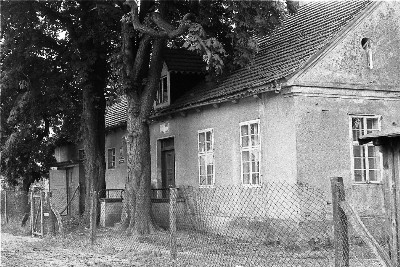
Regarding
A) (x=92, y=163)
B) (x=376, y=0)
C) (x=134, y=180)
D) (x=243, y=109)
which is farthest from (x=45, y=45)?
(x=376, y=0)

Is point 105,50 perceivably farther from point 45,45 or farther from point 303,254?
point 303,254

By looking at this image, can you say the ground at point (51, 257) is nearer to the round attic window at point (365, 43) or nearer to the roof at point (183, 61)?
the roof at point (183, 61)

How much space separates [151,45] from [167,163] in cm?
509

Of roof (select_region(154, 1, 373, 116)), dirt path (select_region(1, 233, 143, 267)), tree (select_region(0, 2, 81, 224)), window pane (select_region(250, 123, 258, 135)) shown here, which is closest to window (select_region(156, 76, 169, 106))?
roof (select_region(154, 1, 373, 116))

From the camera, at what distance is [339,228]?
8.49m

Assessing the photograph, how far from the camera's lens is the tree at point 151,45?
1855cm

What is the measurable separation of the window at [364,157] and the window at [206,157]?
490cm

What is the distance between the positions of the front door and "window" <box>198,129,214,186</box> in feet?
7.84

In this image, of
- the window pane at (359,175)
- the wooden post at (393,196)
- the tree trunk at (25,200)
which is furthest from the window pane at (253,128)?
the tree trunk at (25,200)

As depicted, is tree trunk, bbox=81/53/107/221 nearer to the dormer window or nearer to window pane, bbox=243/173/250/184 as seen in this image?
the dormer window

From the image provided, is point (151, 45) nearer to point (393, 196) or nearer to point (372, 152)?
point (372, 152)

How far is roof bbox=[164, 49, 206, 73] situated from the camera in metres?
22.8

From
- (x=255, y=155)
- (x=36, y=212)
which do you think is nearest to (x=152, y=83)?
(x=255, y=155)

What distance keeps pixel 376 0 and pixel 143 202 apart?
9.40m
